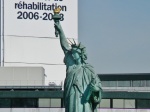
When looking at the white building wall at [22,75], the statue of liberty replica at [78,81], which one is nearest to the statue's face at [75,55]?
the statue of liberty replica at [78,81]

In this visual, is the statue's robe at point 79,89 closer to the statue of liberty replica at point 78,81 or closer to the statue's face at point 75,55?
the statue of liberty replica at point 78,81

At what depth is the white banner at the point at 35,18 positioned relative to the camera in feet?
302

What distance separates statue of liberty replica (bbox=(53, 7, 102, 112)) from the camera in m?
23.0

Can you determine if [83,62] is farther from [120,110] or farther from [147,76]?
[147,76]

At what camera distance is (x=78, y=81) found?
23.3 metres

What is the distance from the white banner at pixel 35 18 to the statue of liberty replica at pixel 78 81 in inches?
2633

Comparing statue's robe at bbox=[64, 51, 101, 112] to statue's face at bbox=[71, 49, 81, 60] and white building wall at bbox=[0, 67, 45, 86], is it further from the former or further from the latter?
white building wall at bbox=[0, 67, 45, 86]

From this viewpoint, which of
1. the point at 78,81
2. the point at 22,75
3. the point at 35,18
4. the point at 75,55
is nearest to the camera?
the point at 78,81

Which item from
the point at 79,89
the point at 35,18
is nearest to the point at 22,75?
the point at 35,18

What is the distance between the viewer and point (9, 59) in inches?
3538

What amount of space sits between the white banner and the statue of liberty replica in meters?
66.9

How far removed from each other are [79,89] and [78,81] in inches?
8.1

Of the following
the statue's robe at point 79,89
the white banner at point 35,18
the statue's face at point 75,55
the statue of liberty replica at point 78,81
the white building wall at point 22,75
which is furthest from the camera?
the white banner at point 35,18

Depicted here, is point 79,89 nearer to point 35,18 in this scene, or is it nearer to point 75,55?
point 75,55
